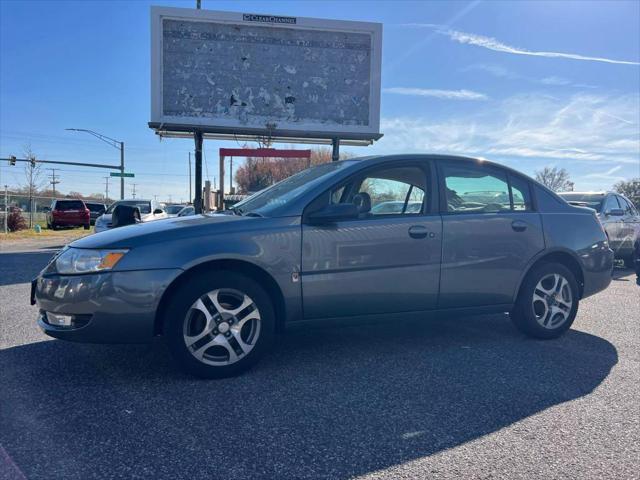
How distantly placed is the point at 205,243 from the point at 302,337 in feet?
5.39

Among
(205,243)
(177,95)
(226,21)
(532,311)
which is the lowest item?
(532,311)

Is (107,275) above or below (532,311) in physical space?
above

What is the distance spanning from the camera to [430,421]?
2.88 m

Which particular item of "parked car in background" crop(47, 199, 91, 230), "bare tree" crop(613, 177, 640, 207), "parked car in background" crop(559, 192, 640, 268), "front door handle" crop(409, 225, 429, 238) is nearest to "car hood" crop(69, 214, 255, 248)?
"front door handle" crop(409, 225, 429, 238)

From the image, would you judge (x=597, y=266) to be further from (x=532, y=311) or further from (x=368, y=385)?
(x=368, y=385)

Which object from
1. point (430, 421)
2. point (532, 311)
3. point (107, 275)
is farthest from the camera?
point (532, 311)

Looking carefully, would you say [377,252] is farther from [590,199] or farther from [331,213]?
[590,199]

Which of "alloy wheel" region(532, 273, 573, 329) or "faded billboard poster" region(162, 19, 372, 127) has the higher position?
"faded billboard poster" region(162, 19, 372, 127)

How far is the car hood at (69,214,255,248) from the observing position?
3332mm

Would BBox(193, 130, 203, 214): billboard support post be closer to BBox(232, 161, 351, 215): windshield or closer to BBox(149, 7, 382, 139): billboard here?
BBox(149, 7, 382, 139): billboard

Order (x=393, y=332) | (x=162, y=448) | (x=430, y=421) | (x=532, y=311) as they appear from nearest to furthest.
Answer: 1. (x=162, y=448)
2. (x=430, y=421)
3. (x=532, y=311)
4. (x=393, y=332)

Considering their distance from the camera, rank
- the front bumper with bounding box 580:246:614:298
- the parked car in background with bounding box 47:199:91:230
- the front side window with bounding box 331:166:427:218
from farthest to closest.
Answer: the parked car in background with bounding box 47:199:91:230 → the front bumper with bounding box 580:246:614:298 → the front side window with bounding box 331:166:427:218

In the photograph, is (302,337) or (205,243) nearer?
(205,243)

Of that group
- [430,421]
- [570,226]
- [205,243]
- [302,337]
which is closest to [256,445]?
[430,421]
